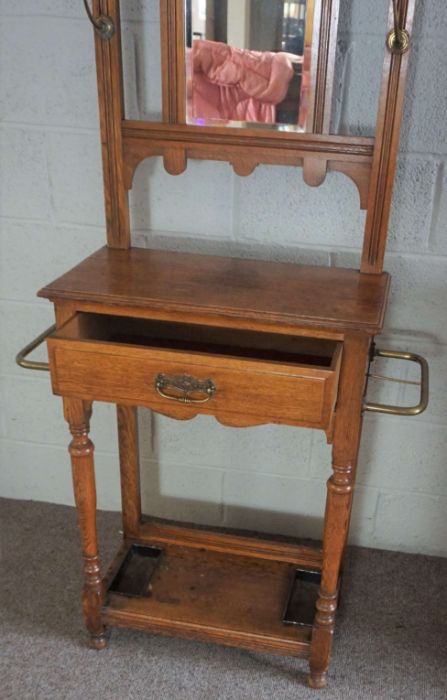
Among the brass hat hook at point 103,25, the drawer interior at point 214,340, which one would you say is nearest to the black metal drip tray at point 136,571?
the drawer interior at point 214,340

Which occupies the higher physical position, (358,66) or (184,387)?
(358,66)

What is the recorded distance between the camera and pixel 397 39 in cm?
125

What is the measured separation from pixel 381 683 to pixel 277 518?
52 centimetres

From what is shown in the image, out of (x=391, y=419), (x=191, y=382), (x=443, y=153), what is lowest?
(x=391, y=419)

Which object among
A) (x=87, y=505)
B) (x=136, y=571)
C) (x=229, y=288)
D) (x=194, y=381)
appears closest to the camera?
(x=194, y=381)

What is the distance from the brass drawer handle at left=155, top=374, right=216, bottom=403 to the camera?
3.96ft

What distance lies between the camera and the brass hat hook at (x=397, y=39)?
1.24 meters

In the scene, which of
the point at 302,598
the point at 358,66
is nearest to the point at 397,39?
the point at 358,66

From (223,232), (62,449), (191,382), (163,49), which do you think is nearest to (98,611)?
(62,449)

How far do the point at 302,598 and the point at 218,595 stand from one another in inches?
8.2

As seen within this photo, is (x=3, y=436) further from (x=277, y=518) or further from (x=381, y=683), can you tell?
(x=381, y=683)

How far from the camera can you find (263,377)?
3.84ft

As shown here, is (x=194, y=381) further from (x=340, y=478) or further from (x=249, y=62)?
(x=249, y=62)

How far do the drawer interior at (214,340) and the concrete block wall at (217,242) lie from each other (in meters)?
0.22
